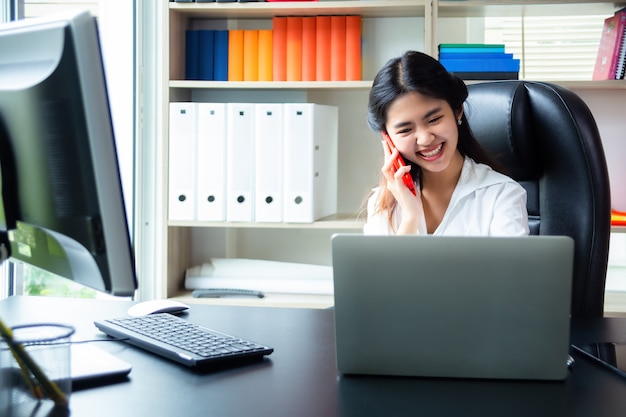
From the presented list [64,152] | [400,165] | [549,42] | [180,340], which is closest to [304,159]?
[400,165]

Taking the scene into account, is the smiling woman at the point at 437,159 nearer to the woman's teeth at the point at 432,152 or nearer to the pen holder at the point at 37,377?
the woman's teeth at the point at 432,152

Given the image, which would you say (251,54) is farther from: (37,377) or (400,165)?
(37,377)

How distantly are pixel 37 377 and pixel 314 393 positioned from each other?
1.04ft

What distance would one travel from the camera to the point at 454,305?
0.97m

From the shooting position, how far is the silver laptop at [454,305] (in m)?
0.95

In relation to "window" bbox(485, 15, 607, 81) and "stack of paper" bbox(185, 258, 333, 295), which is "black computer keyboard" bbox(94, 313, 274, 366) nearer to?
"stack of paper" bbox(185, 258, 333, 295)

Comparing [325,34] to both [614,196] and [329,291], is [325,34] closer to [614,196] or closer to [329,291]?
[329,291]

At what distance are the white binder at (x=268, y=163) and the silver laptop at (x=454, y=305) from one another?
169cm

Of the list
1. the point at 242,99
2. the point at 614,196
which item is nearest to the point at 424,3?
the point at 242,99

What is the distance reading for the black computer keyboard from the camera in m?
1.07

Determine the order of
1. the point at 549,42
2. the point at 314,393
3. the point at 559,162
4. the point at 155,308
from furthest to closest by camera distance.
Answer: the point at 549,42, the point at 559,162, the point at 155,308, the point at 314,393

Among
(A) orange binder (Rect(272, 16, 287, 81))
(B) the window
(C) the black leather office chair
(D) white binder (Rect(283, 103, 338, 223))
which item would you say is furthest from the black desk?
(B) the window

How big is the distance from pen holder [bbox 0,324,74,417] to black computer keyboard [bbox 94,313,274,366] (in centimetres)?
22

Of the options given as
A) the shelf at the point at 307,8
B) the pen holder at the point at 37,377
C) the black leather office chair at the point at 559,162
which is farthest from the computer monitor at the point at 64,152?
the shelf at the point at 307,8
